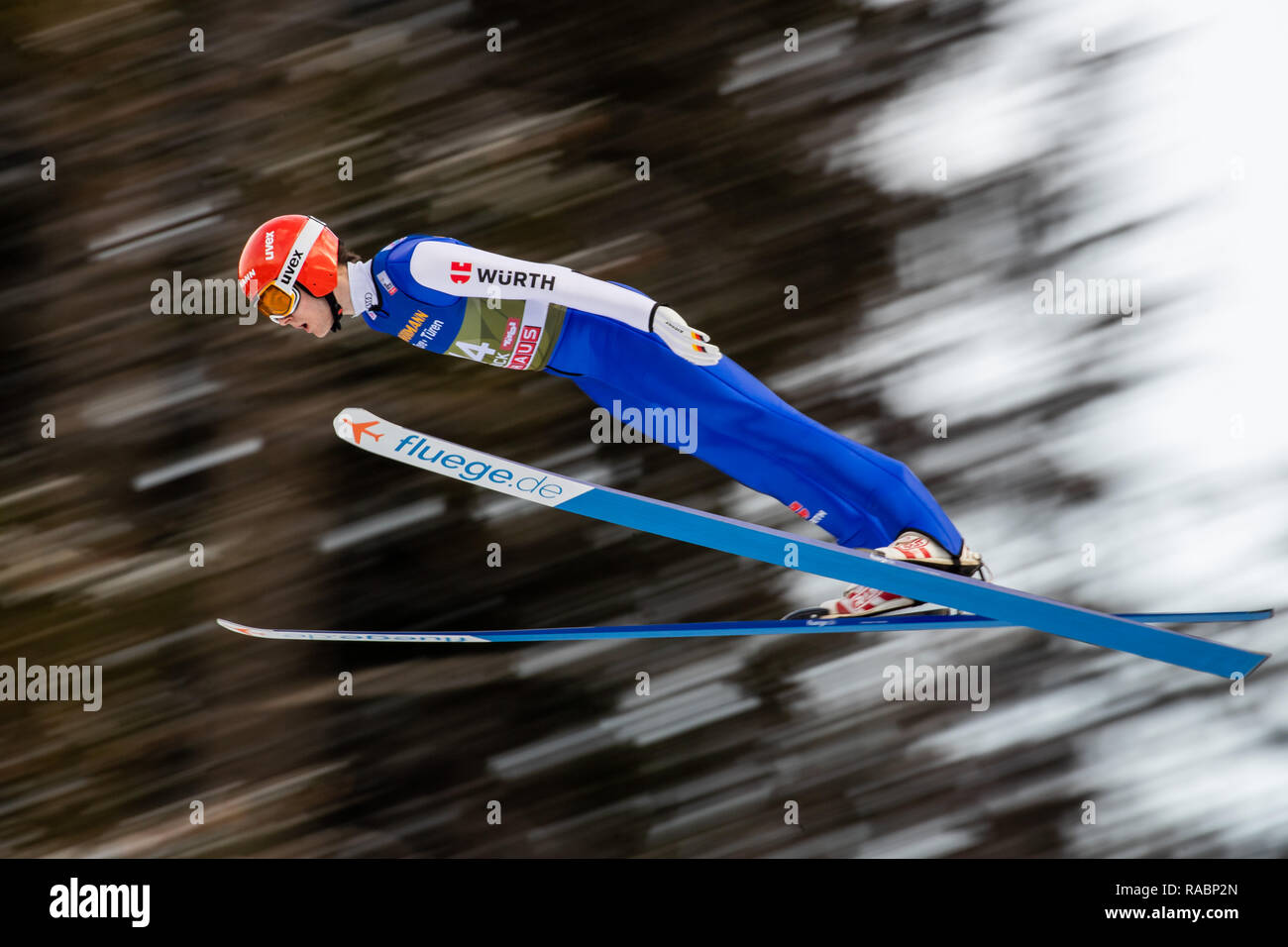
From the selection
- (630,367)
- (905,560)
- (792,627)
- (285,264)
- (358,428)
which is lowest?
(792,627)

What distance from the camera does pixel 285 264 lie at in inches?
89.7

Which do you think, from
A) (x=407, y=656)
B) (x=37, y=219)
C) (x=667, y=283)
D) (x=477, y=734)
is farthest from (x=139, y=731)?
(x=667, y=283)

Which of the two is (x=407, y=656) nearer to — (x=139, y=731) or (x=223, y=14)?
(x=139, y=731)

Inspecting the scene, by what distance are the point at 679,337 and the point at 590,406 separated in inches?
56.2

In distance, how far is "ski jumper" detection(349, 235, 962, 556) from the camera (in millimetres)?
2229

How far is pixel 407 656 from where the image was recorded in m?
3.59

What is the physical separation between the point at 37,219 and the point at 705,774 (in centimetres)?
302

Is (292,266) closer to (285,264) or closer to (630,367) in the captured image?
(285,264)

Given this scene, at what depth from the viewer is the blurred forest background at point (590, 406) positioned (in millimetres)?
3527

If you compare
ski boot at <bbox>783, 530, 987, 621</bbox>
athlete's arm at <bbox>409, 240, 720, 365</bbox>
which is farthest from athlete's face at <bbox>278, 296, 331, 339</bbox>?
ski boot at <bbox>783, 530, 987, 621</bbox>

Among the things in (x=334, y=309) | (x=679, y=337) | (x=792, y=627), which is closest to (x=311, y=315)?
(x=334, y=309)

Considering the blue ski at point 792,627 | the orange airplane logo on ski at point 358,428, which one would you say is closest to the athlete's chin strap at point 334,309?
the orange airplane logo on ski at point 358,428

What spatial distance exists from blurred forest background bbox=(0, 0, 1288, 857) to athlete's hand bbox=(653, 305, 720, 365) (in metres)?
1.38

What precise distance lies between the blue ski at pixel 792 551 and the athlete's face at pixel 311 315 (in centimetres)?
29
